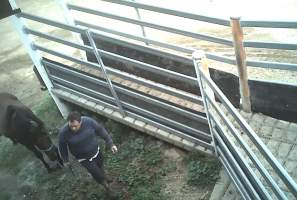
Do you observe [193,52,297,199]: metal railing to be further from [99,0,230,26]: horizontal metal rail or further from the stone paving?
[99,0,230,26]: horizontal metal rail

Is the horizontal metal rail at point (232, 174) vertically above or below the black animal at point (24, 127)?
below

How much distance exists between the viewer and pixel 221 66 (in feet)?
20.5

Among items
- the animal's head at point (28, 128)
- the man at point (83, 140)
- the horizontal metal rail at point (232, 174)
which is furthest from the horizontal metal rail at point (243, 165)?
the animal's head at point (28, 128)

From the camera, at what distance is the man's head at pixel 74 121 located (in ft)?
17.3

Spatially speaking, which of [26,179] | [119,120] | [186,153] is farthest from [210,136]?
[26,179]

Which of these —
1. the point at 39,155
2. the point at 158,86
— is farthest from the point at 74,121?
the point at 39,155

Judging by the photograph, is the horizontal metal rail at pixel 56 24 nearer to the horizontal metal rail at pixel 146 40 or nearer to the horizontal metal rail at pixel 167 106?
the horizontal metal rail at pixel 146 40

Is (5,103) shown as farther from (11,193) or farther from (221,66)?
(221,66)

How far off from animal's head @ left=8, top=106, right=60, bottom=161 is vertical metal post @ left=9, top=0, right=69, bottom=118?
4.19ft

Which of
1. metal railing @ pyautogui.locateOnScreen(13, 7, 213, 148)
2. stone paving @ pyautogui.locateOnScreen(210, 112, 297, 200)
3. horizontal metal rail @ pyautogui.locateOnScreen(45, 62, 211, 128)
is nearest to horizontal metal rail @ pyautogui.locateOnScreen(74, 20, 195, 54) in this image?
metal railing @ pyautogui.locateOnScreen(13, 7, 213, 148)

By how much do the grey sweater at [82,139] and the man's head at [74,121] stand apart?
0.38 feet

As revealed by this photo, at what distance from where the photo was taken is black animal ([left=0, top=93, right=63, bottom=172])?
6426 millimetres

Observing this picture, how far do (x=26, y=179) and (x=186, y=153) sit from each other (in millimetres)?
2975

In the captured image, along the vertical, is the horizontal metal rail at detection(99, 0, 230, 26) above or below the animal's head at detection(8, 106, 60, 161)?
above
